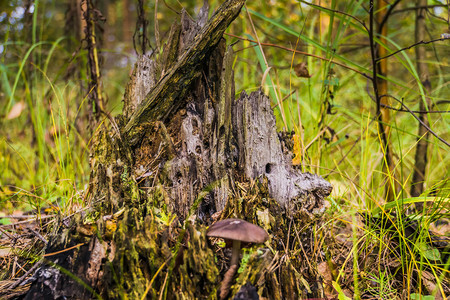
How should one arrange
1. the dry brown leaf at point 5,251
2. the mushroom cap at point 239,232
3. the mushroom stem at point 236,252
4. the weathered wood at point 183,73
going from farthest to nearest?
1. the dry brown leaf at point 5,251
2. the weathered wood at point 183,73
3. the mushroom stem at point 236,252
4. the mushroom cap at point 239,232

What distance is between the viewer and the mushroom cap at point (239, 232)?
1.04m

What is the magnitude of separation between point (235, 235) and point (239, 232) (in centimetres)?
2

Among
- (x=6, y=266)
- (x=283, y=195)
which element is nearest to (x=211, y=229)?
(x=283, y=195)

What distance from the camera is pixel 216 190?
148 cm

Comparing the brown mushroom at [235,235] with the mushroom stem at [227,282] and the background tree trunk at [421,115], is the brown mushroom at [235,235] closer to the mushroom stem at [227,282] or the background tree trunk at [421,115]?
the mushroom stem at [227,282]

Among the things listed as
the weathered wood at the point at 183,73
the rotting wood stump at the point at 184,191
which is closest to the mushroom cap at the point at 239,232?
the rotting wood stump at the point at 184,191

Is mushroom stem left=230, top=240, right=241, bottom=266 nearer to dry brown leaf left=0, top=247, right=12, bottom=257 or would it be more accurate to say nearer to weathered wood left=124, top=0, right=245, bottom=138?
weathered wood left=124, top=0, right=245, bottom=138

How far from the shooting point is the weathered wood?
147cm

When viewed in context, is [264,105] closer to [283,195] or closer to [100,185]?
[283,195]

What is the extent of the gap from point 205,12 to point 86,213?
47.6 inches

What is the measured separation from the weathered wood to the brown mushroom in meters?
0.71

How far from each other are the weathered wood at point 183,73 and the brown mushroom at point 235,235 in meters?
0.71

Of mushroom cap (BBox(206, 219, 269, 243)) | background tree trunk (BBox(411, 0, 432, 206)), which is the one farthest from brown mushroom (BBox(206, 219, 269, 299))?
background tree trunk (BBox(411, 0, 432, 206))

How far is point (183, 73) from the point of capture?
5.07 feet
